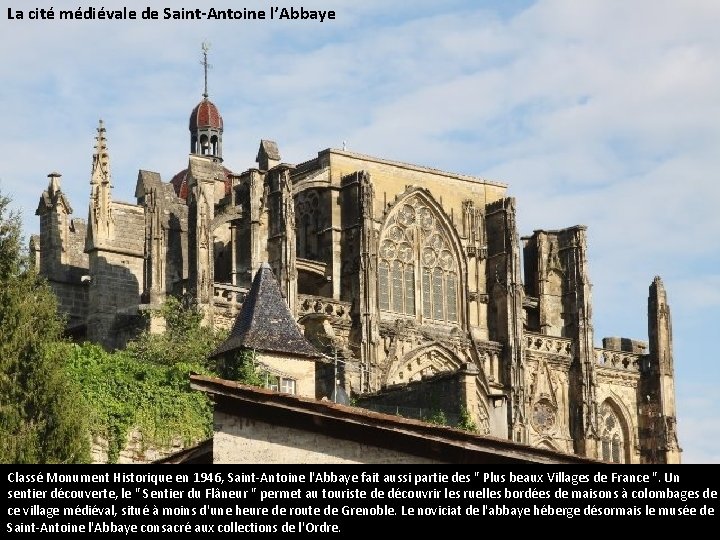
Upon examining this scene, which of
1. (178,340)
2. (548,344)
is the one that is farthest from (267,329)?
(548,344)

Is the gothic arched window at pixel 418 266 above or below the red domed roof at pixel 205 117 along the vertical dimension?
below

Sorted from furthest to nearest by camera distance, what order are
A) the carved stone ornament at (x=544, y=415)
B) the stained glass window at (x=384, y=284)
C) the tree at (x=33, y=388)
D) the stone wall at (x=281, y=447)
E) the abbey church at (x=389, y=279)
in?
1. the carved stone ornament at (x=544, y=415)
2. the stained glass window at (x=384, y=284)
3. the abbey church at (x=389, y=279)
4. the tree at (x=33, y=388)
5. the stone wall at (x=281, y=447)

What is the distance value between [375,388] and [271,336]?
700 inches

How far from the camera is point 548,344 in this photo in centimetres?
6519

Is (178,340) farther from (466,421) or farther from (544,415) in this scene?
(544,415)

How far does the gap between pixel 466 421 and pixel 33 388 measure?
9.63m

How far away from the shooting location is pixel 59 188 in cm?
5991

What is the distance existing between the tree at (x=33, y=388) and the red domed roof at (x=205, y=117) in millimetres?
59484

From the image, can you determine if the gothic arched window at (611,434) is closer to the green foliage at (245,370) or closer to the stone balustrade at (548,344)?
the stone balustrade at (548,344)

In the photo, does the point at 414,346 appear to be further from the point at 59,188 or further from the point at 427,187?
the point at 59,188

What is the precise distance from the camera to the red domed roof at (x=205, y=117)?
95537mm

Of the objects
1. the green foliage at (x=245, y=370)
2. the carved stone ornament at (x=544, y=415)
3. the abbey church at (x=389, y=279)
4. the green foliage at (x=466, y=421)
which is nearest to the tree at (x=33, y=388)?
the green foliage at (x=245, y=370)
